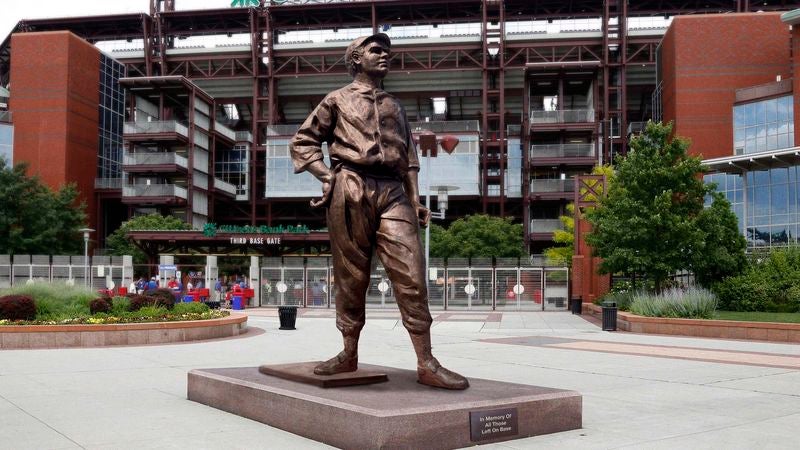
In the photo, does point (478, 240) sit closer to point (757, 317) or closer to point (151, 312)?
point (757, 317)

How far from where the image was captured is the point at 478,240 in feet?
181

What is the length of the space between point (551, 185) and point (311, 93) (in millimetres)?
26320

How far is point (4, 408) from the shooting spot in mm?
7863

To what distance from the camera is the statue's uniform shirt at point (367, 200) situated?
6805mm

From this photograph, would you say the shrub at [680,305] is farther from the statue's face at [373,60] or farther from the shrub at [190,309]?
the statue's face at [373,60]

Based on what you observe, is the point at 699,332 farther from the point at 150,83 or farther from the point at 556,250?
the point at 150,83

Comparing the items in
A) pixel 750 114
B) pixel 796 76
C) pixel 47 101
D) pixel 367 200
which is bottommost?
pixel 367 200

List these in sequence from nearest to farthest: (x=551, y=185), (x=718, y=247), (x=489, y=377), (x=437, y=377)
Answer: (x=437, y=377) → (x=489, y=377) → (x=718, y=247) → (x=551, y=185)

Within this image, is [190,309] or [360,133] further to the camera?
[190,309]

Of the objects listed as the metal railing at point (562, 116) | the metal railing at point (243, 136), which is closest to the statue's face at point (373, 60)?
the metal railing at point (562, 116)

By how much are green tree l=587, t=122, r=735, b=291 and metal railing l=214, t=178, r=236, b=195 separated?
172 feet

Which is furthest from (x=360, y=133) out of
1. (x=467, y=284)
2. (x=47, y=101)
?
(x=47, y=101)

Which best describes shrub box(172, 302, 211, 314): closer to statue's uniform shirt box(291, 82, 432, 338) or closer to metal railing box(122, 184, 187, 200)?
statue's uniform shirt box(291, 82, 432, 338)

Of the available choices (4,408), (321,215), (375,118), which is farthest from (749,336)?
(321,215)
